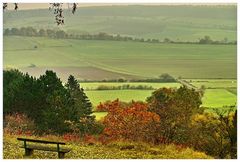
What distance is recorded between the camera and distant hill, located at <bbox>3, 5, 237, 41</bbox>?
8828 mm

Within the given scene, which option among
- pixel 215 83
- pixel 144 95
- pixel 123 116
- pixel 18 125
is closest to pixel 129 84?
pixel 144 95

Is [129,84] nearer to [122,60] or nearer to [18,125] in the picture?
[122,60]

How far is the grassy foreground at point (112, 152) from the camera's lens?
8.66 meters

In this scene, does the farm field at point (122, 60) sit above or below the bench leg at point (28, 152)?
above

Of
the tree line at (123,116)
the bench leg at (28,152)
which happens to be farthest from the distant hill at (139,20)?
the bench leg at (28,152)

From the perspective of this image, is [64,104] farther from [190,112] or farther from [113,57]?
[190,112]

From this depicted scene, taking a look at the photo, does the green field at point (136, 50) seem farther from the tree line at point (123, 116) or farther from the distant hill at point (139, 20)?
the tree line at point (123, 116)

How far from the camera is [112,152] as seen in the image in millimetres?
8789

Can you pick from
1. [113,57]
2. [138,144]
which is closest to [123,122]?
[138,144]

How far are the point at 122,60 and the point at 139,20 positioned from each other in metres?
0.61

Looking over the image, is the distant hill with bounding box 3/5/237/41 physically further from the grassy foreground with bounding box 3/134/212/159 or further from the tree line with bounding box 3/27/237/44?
the grassy foreground with bounding box 3/134/212/159

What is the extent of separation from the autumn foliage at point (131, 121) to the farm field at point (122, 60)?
1.35ft

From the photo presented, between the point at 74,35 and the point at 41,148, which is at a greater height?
the point at 74,35

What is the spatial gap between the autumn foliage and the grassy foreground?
12 centimetres
